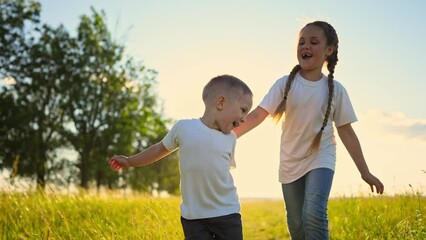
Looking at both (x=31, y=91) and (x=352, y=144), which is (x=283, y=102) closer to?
(x=352, y=144)

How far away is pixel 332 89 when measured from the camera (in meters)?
5.04

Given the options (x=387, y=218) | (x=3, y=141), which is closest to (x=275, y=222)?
(x=387, y=218)

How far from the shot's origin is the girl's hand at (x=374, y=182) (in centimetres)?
501

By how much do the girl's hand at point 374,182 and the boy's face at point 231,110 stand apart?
6.19 feet

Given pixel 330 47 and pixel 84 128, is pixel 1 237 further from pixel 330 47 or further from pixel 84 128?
pixel 84 128

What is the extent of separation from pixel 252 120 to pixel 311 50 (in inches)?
35.5

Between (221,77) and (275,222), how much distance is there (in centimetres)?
853

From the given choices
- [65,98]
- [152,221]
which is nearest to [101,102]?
[65,98]

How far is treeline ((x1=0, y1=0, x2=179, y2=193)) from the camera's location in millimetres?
30750

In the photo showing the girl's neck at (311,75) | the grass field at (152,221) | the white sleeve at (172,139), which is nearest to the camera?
the white sleeve at (172,139)

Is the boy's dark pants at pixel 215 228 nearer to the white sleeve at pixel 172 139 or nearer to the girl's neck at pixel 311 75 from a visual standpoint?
the white sleeve at pixel 172 139

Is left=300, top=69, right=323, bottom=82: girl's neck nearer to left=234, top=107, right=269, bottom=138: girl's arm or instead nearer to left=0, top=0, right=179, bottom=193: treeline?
left=234, top=107, right=269, bottom=138: girl's arm

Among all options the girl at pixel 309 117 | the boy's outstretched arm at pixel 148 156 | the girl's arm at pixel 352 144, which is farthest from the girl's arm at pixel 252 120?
the girl's arm at pixel 352 144

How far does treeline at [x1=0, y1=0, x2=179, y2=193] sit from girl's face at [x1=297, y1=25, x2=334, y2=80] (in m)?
26.6
